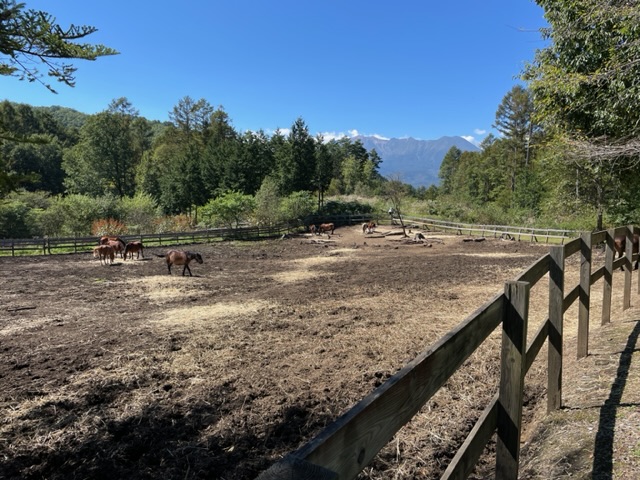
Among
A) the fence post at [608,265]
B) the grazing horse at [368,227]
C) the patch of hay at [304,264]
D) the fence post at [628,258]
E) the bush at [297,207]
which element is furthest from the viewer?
the bush at [297,207]

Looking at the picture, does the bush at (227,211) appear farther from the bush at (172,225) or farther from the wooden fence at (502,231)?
the wooden fence at (502,231)

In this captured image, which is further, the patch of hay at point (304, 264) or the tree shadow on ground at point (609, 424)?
the patch of hay at point (304, 264)

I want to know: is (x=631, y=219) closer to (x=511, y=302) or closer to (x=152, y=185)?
(x=511, y=302)

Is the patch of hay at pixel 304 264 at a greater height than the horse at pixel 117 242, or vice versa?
the horse at pixel 117 242

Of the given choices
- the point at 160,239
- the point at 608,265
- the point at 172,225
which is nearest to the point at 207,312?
the point at 608,265

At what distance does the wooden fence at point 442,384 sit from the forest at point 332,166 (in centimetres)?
415

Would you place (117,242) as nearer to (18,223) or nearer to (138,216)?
(138,216)

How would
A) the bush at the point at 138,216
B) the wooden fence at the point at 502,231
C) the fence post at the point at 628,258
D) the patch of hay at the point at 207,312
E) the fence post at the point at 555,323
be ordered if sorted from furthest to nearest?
the bush at the point at 138,216 → the wooden fence at the point at 502,231 → the patch of hay at the point at 207,312 → the fence post at the point at 628,258 → the fence post at the point at 555,323

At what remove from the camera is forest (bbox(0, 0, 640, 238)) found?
22.0ft

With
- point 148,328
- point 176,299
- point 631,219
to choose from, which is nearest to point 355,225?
point 631,219

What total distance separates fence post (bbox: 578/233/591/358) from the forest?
10.2ft

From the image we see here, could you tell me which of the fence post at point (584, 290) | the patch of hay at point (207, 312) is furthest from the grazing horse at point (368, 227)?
the fence post at point (584, 290)

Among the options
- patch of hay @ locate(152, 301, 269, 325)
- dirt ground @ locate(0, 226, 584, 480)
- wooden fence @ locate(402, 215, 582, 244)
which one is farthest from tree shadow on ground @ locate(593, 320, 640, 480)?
wooden fence @ locate(402, 215, 582, 244)

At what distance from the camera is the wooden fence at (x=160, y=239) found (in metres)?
20.6
